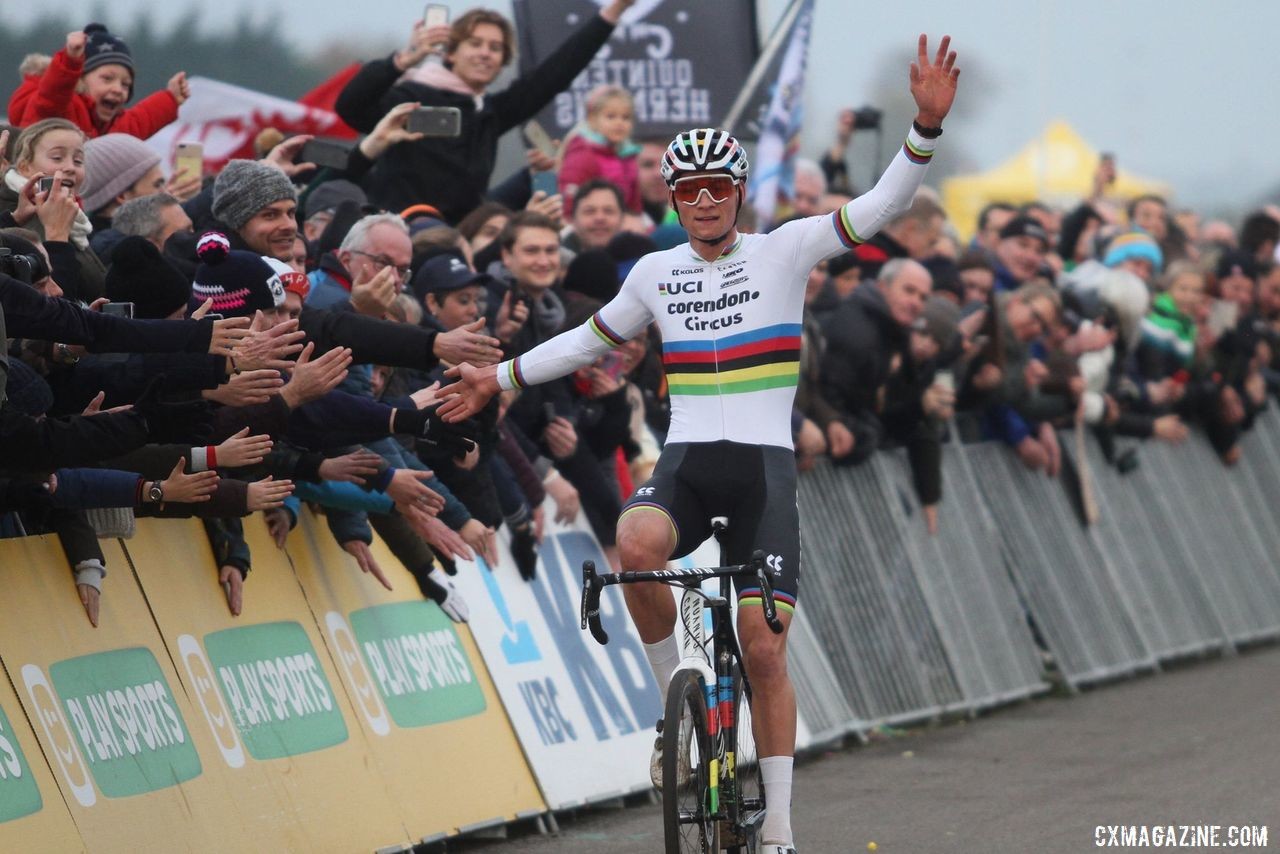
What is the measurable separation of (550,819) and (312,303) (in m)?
2.62

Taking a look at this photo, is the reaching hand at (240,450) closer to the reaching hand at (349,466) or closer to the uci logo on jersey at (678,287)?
the reaching hand at (349,466)

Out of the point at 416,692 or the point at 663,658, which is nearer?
the point at 663,658

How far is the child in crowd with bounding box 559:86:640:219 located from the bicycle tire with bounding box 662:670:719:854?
243 inches

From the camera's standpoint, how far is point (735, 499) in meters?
8.05

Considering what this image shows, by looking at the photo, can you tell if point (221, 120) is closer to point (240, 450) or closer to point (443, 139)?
point (443, 139)

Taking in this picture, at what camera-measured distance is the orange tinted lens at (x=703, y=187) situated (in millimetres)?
8094

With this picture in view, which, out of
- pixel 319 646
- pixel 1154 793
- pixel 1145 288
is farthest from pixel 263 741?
pixel 1145 288

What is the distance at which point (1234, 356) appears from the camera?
64.4 ft

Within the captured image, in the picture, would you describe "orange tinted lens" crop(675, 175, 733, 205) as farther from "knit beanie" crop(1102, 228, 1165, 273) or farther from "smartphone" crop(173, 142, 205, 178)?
"knit beanie" crop(1102, 228, 1165, 273)

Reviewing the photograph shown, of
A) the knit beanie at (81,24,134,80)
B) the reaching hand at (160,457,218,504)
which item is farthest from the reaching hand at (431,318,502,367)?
the knit beanie at (81,24,134,80)

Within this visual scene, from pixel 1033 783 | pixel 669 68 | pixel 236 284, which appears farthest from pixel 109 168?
pixel 669 68

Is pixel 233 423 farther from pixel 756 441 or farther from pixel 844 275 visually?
pixel 844 275

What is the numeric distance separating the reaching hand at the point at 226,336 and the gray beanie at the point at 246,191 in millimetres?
1348
